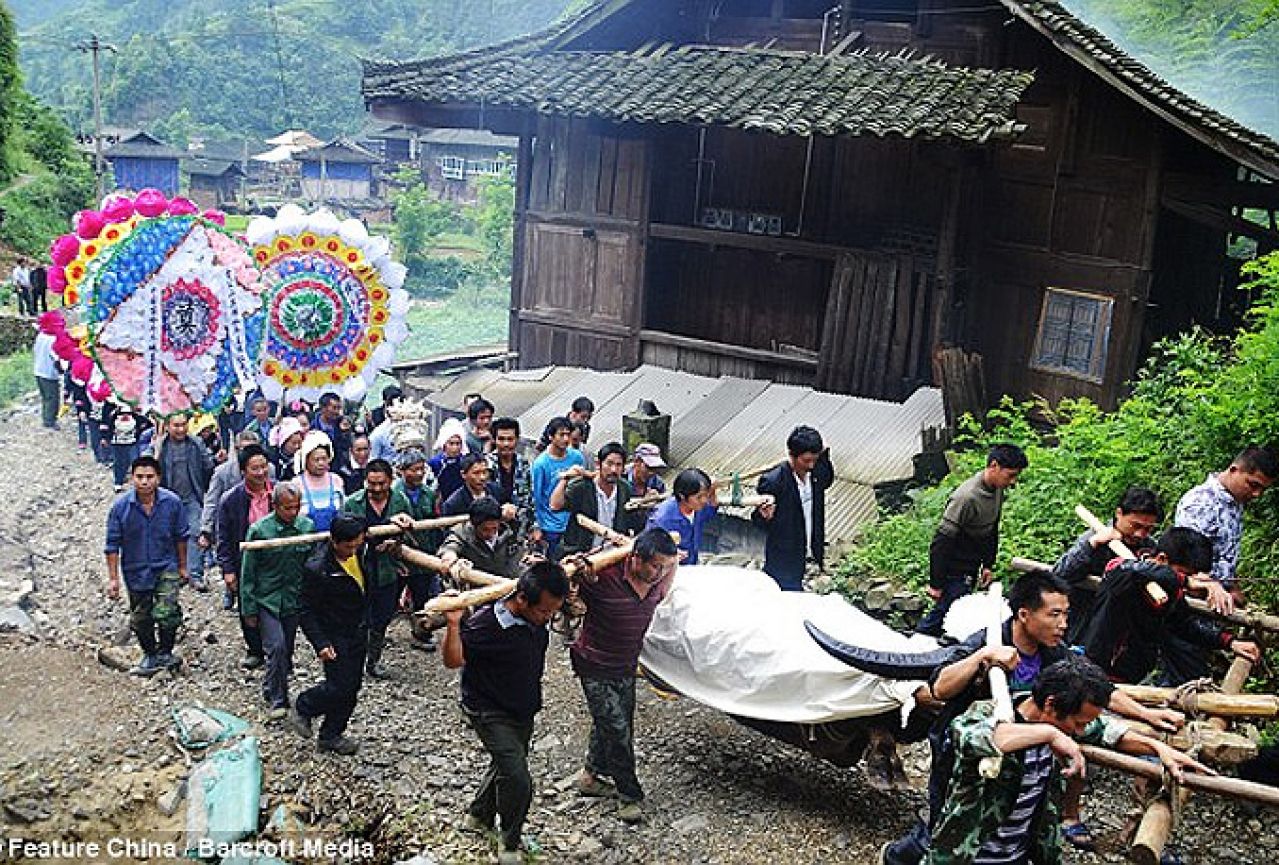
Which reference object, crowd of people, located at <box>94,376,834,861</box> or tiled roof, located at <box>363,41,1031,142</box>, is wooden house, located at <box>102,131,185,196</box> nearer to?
tiled roof, located at <box>363,41,1031,142</box>

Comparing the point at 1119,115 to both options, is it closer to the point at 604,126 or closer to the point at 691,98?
the point at 691,98

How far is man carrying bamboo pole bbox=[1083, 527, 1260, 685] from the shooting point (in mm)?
6656

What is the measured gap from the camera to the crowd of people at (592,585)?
16.3 ft

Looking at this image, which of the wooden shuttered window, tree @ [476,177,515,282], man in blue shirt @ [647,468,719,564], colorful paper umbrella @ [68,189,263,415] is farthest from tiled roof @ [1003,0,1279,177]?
tree @ [476,177,515,282]

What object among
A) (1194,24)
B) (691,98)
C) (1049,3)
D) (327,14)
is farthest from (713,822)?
(327,14)

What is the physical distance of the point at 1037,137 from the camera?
1412 cm

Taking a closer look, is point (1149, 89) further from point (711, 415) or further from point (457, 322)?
point (457, 322)

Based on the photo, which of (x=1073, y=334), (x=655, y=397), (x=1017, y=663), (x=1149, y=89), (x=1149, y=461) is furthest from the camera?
(x=655, y=397)

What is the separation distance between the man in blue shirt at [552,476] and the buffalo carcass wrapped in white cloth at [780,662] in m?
2.04

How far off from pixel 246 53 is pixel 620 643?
Answer: 79093 mm

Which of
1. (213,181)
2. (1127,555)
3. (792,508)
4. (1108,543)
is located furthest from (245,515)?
(213,181)

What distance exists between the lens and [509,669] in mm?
6441

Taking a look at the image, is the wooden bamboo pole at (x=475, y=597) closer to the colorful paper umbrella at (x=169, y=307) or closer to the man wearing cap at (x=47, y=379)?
the colorful paper umbrella at (x=169, y=307)

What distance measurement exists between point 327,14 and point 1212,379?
83.6 m
